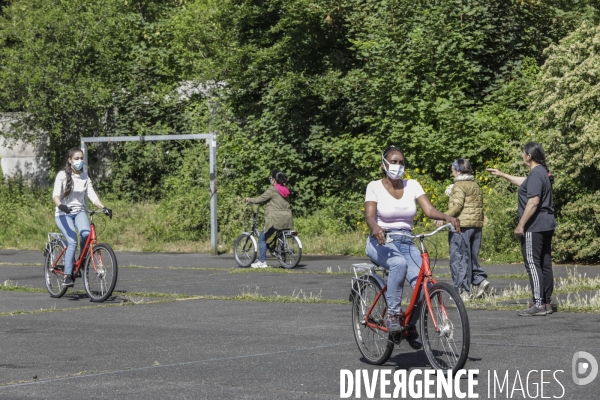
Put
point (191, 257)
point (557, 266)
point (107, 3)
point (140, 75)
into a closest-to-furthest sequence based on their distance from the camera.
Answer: point (557, 266) → point (191, 257) → point (107, 3) → point (140, 75)

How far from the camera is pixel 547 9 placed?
25.9 metres

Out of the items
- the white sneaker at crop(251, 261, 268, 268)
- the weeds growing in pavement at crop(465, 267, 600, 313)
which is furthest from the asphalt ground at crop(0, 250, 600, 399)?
the white sneaker at crop(251, 261, 268, 268)

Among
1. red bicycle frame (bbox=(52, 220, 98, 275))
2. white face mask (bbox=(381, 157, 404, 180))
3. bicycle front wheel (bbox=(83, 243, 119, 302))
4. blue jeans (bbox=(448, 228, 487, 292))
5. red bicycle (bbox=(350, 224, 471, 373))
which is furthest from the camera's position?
red bicycle frame (bbox=(52, 220, 98, 275))

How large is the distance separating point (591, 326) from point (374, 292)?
2.92 meters

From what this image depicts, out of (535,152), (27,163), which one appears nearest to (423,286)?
(535,152)

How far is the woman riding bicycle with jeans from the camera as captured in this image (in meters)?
8.24

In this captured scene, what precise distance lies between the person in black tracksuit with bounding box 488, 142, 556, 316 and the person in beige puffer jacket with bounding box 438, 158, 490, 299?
5.52 feet

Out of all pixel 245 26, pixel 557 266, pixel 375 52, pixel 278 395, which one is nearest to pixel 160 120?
pixel 245 26

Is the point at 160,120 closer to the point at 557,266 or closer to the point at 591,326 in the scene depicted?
the point at 557,266

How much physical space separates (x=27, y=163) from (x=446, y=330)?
89.6ft

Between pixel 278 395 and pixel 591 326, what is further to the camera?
pixel 591 326

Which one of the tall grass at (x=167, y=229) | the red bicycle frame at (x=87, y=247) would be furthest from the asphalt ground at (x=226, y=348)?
the tall grass at (x=167, y=229)

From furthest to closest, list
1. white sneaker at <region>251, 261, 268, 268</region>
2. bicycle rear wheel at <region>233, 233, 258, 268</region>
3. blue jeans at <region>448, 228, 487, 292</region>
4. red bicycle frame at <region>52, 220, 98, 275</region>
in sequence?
bicycle rear wheel at <region>233, 233, 258, 268</region>, white sneaker at <region>251, 261, 268, 268</region>, red bicycle frame at <region>52, 220, 98, 275</region>, blue jeans at <region>448, 228, 487, 292</region>

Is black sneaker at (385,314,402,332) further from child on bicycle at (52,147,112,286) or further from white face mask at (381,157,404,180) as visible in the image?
child on bicycle at (52,147,112,286)
